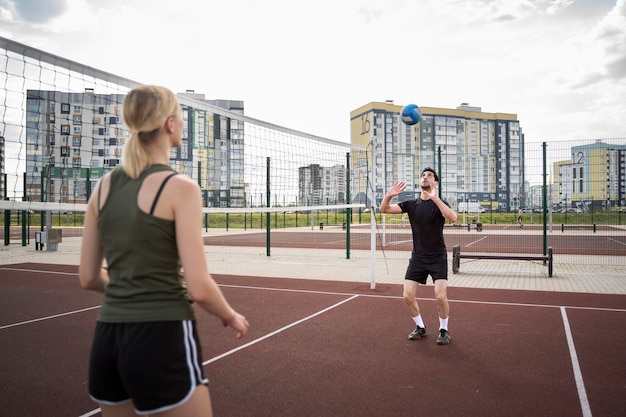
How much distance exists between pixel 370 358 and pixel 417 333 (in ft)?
3.16

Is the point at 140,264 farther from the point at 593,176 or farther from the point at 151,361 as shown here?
the point at 593,176

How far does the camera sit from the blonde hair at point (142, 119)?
1734 mm

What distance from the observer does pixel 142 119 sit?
5.72 feet

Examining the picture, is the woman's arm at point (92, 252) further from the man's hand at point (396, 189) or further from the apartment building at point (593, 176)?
the apartment building at point (593, 176)

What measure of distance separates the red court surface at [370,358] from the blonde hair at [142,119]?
241 centimetres

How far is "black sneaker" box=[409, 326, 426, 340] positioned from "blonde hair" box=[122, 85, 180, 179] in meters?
4.44

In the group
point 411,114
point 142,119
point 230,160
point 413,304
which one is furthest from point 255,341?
point 230,160

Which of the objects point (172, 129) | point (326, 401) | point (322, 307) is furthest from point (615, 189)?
point (172, 129)

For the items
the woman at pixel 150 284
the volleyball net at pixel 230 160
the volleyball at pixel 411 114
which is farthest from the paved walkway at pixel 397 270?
the woman at pixel 150 284

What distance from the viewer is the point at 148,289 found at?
167 centimetres

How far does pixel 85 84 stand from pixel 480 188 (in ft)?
38.6

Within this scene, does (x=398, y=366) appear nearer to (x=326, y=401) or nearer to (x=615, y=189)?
(x=326, y=401)

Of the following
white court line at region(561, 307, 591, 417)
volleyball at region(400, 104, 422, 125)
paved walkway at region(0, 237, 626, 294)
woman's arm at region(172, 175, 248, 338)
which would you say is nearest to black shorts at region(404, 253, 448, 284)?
white court line at region(561, 307, 591, 417)

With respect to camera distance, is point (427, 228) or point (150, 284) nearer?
point (150, 284)
